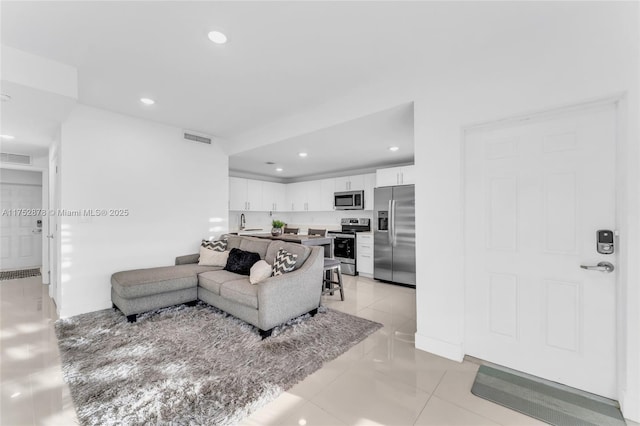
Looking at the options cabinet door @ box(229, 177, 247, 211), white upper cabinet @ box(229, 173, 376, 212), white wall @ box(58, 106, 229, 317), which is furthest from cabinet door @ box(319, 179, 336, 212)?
white wall @ box(58, 106, 229, 317)

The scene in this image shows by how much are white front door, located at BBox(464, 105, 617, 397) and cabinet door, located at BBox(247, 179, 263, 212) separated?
540cm

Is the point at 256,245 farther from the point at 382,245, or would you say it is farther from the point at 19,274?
the point at 19,274

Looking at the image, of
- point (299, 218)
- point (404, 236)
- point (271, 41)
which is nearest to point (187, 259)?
point (271, 41)

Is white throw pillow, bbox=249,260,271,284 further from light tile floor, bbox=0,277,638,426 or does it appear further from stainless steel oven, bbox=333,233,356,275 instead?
stainless steel oven, bbox=333,233,356,275

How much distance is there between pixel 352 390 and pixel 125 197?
374cm

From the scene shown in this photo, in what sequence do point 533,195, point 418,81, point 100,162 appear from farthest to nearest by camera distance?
point 100,162, point 418,81, point 533,195

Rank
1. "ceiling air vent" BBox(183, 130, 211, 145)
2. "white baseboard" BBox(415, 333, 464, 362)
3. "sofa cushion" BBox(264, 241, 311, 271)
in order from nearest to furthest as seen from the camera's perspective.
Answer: "white baseboard" BBox(415, 333, 464, 362) → "sofa cushion" BBox(264, 241, 311, 271) → "ceiling air vent" BBox(183, 130, 211, 145)

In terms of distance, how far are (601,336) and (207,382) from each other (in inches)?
110

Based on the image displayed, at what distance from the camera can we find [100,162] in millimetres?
3602

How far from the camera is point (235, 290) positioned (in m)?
3.06

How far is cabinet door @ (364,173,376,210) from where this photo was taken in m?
6.02

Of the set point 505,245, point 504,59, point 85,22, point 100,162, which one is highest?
point 85,22

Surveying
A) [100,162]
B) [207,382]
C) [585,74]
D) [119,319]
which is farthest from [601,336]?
[100,162]

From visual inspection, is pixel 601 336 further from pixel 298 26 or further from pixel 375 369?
pixel 298 26
